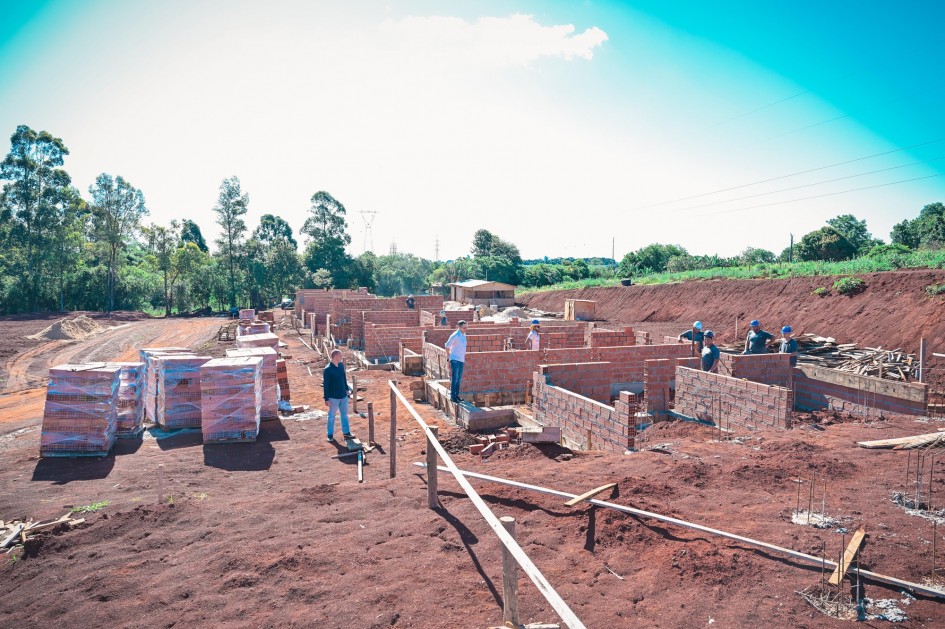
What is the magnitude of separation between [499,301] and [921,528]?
3587 centimetres

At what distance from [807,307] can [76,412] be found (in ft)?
79.9

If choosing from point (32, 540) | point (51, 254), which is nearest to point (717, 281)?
point (32, 540)

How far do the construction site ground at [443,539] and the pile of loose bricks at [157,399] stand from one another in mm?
392

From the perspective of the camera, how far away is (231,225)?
3953 centimetres

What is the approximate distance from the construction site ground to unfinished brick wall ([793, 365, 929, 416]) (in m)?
1.35

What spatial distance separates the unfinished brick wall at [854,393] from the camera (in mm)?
7258

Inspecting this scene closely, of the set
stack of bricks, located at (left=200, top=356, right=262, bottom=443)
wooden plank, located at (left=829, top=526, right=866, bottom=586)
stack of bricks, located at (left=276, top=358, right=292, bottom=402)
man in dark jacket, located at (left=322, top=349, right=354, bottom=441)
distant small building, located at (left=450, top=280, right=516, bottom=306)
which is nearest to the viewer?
wooden plank, located at (left=829, top=526, right=866, bottom=586)

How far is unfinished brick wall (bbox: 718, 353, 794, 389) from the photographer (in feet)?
26.6

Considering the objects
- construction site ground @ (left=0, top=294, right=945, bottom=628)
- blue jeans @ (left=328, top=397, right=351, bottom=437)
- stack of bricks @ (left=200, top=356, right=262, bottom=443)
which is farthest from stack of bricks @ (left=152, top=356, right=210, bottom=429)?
blue jeans @ (left=328, top=397, right=351, bottom=437)

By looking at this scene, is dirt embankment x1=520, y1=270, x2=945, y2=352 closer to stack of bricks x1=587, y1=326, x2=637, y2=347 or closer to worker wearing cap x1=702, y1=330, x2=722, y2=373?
stack of bricks x1=587, y1=326, x2=637, y2=347

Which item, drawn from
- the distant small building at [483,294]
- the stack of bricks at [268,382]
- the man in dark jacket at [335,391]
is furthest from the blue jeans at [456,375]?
the distant small building at [483,294]

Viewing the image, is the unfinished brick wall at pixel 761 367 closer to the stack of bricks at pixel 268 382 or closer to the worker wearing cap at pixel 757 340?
the worker wearing cap at pixel 757 340

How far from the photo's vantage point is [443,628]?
2.73m

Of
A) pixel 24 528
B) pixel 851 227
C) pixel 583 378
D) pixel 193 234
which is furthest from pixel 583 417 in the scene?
pixel 193 234
